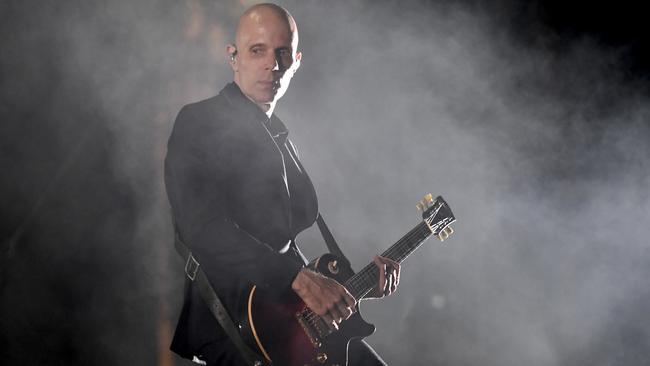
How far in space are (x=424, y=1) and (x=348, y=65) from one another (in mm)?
883

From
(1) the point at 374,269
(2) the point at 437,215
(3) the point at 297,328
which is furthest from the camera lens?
(2) the point at 437,215

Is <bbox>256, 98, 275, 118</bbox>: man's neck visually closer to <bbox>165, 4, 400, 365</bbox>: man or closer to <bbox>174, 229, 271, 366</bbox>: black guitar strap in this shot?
<bbox>165, 4, 400, 365</bbox>: man

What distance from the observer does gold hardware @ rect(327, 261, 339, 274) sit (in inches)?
79.6

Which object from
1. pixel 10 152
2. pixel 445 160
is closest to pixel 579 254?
pixel 445 160

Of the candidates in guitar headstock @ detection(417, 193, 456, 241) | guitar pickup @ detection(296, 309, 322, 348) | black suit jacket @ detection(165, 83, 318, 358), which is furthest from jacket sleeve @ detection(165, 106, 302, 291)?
guitar headstock @ detection(417, 193, 456, 241)

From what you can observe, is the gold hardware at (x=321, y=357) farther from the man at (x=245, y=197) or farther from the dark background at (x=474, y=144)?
the dark background at (x=474, y=144)

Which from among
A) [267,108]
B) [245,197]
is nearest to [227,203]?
[245,197]

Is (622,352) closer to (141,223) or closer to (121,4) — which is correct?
(141,223)

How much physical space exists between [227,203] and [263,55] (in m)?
0.66

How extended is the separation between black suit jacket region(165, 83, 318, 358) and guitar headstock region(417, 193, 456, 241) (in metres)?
0.86

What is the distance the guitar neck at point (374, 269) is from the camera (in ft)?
6.85

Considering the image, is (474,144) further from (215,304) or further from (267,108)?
(215,304)

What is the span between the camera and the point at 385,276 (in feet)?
7.33

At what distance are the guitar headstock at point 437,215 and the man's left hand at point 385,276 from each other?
0.42m
